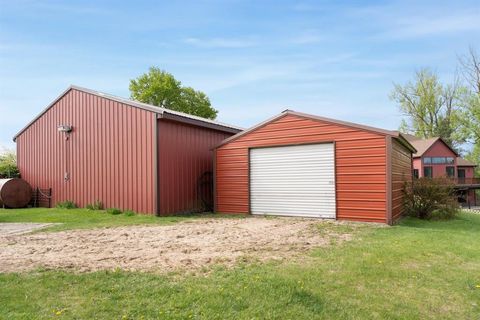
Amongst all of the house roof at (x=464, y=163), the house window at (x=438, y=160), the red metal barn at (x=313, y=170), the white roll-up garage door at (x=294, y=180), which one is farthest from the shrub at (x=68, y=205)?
the house roof at (x=464, y=163)

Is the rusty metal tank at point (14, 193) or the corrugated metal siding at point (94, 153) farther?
the rusty metal tank at point (14, 193)

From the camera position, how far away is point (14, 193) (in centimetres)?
1480

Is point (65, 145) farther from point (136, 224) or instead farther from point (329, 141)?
point (329, 141)

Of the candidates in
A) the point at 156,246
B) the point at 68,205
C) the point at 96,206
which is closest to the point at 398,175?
the point at 156,246

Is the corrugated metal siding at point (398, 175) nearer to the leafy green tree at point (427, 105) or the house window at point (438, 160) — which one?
the house window at point (438, 160)

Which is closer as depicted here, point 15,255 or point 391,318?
point 391,318

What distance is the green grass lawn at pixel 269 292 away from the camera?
3.38 meters

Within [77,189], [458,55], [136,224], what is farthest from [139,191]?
[458,55]

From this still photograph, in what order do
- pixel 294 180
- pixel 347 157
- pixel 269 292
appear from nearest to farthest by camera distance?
pixel 269 292
pixel 347 157
pixel 294 180

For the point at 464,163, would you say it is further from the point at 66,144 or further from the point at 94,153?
the point at 66,144

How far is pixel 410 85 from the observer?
132ft

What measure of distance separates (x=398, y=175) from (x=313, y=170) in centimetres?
253

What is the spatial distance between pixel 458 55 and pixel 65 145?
107ft

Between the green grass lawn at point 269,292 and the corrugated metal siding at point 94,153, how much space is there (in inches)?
294
